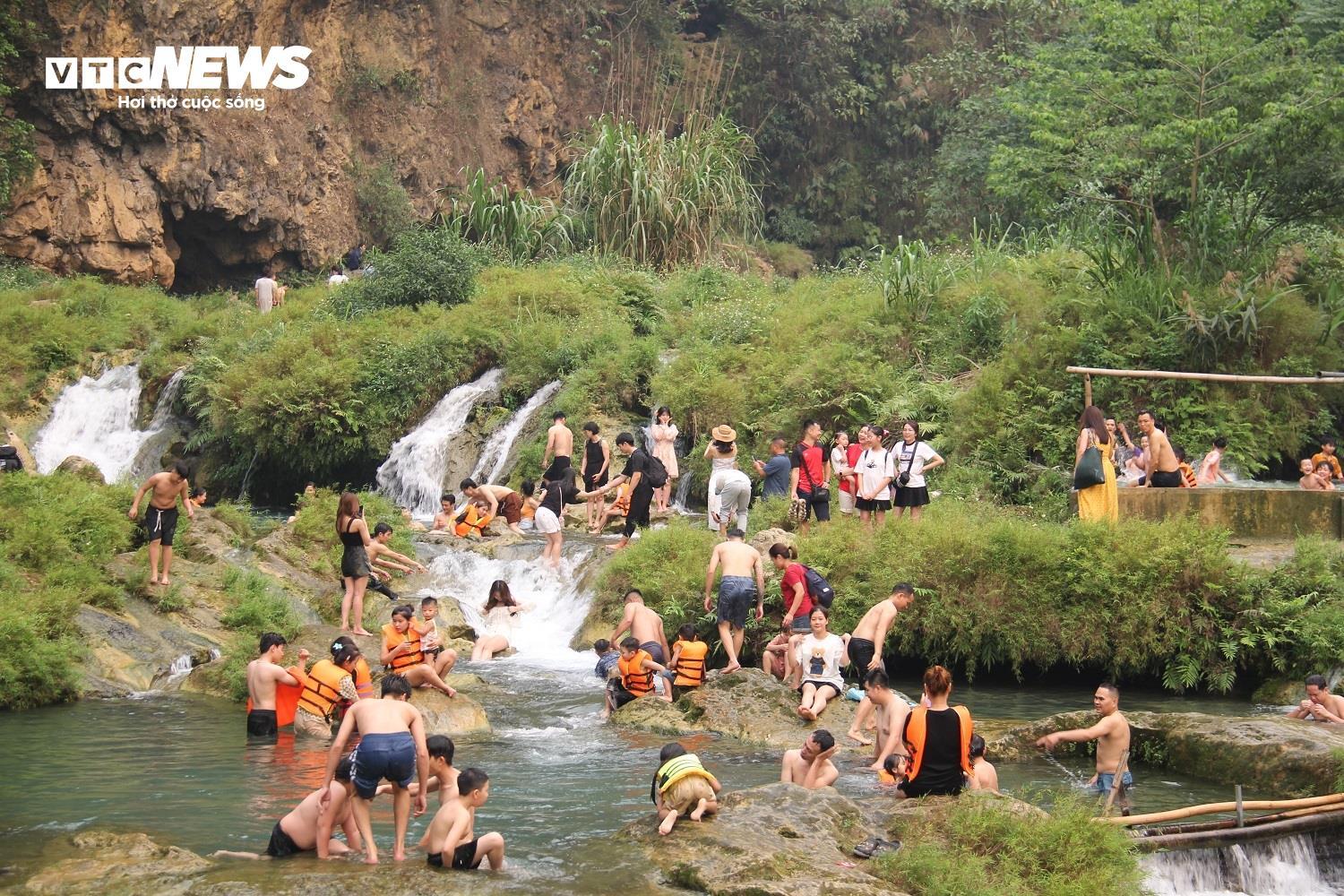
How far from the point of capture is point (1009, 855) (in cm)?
888

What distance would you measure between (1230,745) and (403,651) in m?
7.07

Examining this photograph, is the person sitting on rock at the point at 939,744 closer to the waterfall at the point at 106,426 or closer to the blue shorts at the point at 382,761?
the blue shorts at the point at 382,761

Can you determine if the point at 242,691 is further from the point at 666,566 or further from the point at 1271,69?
the point at 1271,69

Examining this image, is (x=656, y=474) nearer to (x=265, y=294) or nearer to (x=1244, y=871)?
(x=1244, y=871)

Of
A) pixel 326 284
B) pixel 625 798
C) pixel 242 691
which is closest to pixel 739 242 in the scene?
pixel 326 284

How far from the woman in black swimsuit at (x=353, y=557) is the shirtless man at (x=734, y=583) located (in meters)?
3.96

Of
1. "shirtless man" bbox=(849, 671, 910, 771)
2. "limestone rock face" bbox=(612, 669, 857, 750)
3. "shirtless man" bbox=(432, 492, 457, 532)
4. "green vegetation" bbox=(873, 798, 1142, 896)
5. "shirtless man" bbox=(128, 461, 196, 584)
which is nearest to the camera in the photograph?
"green vegetation" bbox=(873, 798, 1142, 896)

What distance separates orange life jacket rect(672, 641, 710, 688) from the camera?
46.3 feet

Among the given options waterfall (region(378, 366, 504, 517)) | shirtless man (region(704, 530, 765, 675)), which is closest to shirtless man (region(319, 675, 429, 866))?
shirtless man (region(704, 530, 765, 675))

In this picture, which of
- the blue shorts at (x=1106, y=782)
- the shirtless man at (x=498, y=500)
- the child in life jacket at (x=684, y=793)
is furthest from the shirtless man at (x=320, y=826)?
the shirtless man at (x=498, y=500)

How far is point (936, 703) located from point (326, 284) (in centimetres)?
2605

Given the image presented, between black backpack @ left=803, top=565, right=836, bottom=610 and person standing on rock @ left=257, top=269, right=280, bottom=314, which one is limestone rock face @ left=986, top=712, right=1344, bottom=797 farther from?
person standing on rock @ left=257, top=269, right=280, bottom=314

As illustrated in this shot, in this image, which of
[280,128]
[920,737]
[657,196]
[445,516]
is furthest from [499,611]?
[280,128]

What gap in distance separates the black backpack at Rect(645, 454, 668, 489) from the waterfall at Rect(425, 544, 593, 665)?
130 centimetres
